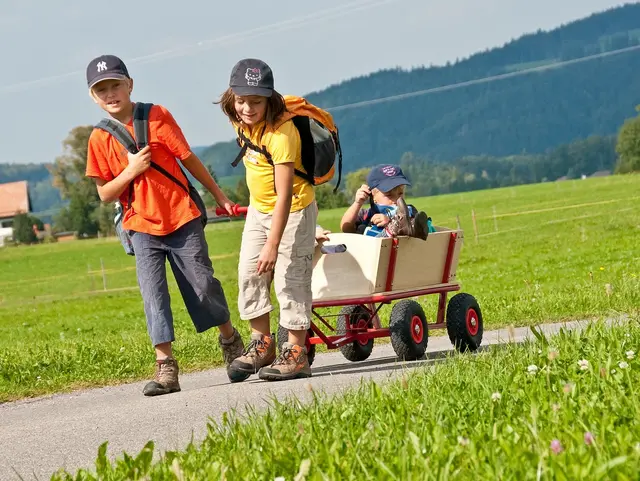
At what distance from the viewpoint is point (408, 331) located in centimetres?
816

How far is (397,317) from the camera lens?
8.18 metres

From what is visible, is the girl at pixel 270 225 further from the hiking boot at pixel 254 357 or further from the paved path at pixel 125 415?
the paved path at pixel 125 415

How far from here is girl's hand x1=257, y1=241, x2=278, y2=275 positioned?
24.1 ft

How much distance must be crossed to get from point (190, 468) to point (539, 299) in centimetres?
871

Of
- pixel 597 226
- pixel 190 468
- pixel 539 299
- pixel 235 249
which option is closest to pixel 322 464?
pixel 190 468

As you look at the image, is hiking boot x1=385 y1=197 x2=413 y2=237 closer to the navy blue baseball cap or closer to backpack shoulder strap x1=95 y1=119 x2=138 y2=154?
the navy blue baseball cap

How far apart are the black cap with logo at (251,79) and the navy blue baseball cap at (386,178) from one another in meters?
1.71

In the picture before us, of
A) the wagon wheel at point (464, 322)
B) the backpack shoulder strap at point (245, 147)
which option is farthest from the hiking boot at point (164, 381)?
the wagon wheel at point (464, 322)

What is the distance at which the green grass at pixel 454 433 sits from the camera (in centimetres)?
352

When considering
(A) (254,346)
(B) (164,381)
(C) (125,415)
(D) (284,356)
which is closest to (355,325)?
(A) (254,346)

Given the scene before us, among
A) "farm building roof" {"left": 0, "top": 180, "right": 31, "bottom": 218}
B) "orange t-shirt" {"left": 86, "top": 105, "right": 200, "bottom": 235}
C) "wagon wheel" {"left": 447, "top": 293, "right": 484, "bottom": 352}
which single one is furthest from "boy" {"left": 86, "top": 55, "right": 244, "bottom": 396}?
"farm building roof" {"left": 0, "top": 180, "right": 31, "bottom": 218}

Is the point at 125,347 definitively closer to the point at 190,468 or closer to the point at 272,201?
the point at 272,201

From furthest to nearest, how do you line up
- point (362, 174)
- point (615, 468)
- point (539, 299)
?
point (362, 174), point (539, 299), point (615, 468)

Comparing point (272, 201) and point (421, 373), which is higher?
point (272, 201)
